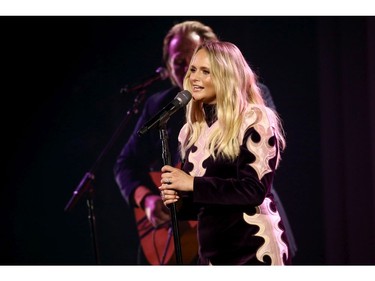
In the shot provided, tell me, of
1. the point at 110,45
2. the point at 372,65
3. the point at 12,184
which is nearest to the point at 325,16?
the point at 372,65

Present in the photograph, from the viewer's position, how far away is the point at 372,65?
380 cm

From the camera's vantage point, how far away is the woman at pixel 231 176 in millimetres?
2594

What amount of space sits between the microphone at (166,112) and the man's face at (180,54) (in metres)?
1.44

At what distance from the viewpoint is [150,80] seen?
407 centimetres

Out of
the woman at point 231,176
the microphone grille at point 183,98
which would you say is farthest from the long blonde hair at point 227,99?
the microphone grille at point 183,98

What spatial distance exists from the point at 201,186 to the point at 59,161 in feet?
6.00

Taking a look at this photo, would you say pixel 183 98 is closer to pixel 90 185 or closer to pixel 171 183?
pixel 171 183

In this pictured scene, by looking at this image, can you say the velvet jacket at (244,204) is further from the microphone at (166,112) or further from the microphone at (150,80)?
the microphone at (150,80)

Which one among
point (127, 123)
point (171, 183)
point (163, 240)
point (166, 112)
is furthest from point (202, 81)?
point (163, 240)

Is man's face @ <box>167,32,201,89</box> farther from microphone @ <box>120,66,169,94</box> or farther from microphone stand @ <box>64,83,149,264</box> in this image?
microphone stand @ <box>64,83,149,264</box>

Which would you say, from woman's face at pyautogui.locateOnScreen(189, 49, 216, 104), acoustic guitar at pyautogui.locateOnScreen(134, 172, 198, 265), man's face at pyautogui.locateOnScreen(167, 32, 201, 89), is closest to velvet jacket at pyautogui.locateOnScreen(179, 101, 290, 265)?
woman's face at pyautogui.locateOnScreen(189, 49, 216, 104)

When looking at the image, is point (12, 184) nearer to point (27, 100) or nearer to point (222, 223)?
point (27, 100)

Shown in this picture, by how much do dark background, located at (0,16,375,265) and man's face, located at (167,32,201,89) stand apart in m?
0.12

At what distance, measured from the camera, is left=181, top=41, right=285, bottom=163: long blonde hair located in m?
2.68
